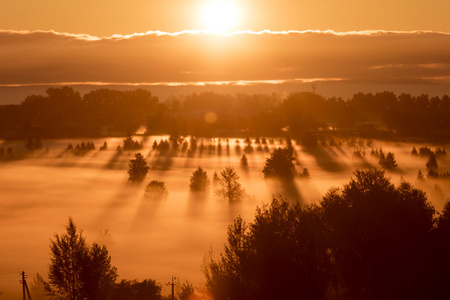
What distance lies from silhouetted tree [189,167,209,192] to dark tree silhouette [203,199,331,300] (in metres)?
102

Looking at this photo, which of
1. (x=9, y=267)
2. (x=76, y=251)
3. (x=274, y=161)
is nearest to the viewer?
(x=76, y=251)

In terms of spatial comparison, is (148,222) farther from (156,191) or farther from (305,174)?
(305,174)

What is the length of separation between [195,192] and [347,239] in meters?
110

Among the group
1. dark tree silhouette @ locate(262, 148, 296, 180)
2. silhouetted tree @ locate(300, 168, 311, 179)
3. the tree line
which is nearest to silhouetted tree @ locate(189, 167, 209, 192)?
dark tree silhouette @ locate(262, 148, 296, 180)

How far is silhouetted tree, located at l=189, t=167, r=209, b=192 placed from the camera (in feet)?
553

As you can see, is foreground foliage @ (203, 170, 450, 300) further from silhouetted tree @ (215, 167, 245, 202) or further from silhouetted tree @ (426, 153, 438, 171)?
silhouetted tree @ (426, 153, 438, 171)

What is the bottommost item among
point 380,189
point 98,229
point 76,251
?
point 98,229

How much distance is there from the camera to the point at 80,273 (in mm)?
69062

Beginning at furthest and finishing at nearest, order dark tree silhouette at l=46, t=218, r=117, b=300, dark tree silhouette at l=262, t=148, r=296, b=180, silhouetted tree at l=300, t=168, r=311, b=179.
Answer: silhouetted tree at l=300, t=168, r=311, b=179
dark tree silhouette at l=262, t=148, r=296, b=180
dark tree silhouette at l=46, t=218, r=117, b=300

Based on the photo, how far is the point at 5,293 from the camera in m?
80.0

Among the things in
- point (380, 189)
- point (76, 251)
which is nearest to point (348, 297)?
point (380, 189)

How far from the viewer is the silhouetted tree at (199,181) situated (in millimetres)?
168625

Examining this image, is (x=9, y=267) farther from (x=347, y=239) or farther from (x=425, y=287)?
(x=425, y=287)

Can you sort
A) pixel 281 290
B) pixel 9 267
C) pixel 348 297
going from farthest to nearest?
pixel 9 267 → pixel 348 297 → pixel 281 290
